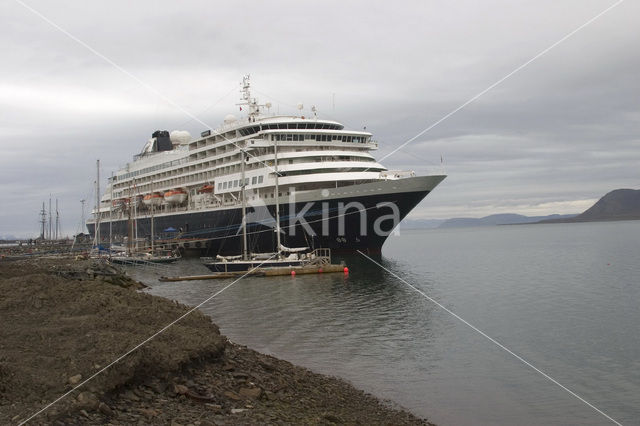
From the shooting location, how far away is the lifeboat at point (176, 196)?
65812 millimetres

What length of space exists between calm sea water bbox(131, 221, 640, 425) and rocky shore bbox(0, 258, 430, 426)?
1984 millimetres

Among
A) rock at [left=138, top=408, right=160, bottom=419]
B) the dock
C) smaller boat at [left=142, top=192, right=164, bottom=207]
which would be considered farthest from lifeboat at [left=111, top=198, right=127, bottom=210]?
rock at [left=138, top=408, right=160, bottom=419]

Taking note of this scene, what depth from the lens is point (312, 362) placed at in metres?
15.9

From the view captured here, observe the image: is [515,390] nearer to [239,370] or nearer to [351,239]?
[239,370]

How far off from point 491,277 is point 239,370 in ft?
110

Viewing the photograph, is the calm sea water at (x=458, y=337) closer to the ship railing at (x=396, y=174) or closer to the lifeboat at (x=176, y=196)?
the ship railing at (x=396, y=174)

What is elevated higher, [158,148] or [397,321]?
[158,148]

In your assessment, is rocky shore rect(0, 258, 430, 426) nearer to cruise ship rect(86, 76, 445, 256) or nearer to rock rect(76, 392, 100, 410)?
rock rect(76, 392, 100, 410)

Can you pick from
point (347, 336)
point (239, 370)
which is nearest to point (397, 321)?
point (347, 336)

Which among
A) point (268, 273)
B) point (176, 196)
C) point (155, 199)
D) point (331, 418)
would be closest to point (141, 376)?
point (331, 418)

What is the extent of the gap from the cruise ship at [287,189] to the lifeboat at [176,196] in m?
1.15

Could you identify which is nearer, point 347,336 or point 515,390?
point 515,390

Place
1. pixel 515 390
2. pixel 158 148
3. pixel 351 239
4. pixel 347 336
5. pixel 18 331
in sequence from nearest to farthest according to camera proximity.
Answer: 1. pixel 18 331
2. pixel 515 390
3. pixel 347 336
4. pixel 351 239
5. pixel 158 148

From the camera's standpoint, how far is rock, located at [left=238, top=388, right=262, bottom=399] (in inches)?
411
